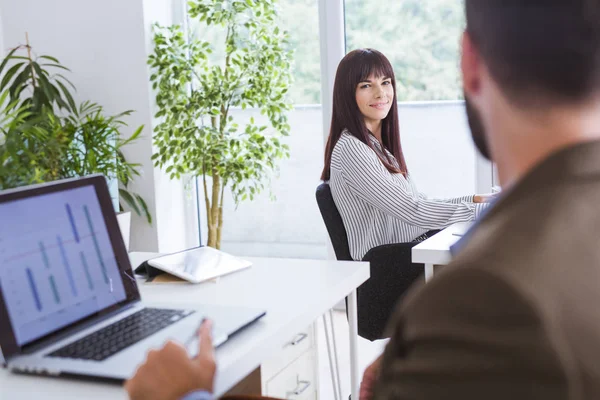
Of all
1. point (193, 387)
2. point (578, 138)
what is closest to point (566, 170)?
point (578, 138)

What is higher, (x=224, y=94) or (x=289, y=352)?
(x=224, y=94)

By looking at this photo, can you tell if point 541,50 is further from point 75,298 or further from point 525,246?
point 75,298

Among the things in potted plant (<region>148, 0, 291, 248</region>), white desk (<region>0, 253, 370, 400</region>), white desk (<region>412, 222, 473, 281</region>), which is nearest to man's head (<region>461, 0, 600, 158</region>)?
white desk (<region>0, 253, 370, 400</region>)

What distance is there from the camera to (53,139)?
3.13 m

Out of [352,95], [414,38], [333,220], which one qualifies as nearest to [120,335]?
[333,220]

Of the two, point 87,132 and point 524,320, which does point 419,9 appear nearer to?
point 87,132

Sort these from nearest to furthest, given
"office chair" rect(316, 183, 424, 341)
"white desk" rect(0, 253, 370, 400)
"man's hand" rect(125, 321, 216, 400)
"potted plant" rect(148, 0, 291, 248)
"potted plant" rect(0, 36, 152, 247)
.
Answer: "man's hand" rect(125, 321, 216, 400), "white desk" rect(0, 253, 370, 400), "office chair" rect(316, 183, 424, 341), "potted plant" rect(0, 36, 152, 247), "potted plant" rect(148, 0, 291, 248)

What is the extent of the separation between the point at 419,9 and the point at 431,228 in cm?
150

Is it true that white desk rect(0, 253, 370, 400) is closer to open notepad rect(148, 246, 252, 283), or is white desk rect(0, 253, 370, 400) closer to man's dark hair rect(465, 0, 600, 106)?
open notepad rect(148, 246, 252, 283)

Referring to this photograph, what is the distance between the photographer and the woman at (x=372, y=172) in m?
2.89

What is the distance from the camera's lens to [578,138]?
647mm

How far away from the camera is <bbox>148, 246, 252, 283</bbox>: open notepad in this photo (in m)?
1.81

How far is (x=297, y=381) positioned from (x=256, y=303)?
27 centimetres

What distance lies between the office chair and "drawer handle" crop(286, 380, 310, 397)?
104cm
